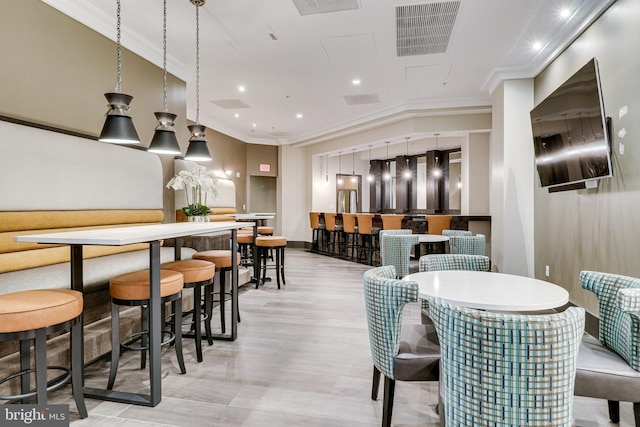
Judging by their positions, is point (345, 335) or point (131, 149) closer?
point (345, 335)

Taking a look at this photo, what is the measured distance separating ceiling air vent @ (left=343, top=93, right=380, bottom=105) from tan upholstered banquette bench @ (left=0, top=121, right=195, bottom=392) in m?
4.12

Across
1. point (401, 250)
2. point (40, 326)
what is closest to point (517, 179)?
point (401, 250)

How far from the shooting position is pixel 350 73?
18.7 ft

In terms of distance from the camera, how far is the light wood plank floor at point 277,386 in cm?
214

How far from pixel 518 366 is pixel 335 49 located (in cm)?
451

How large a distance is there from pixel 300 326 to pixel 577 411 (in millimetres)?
2417

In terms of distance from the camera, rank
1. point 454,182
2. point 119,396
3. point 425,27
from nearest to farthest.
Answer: point 119,396 < point 425,27 < point 454,182

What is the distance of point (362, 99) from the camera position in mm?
7008

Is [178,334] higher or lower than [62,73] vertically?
lower

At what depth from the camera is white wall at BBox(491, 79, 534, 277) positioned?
5340mm

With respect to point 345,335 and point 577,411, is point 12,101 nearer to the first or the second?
point 345,335

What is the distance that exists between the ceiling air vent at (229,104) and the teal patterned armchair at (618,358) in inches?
264

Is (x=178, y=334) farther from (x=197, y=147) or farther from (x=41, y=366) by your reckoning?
(x=197, y=147)

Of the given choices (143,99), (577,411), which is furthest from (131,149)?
(577,411)
